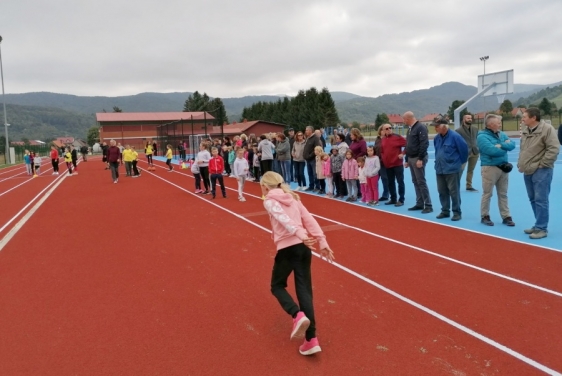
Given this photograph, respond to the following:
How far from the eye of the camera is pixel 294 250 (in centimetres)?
378

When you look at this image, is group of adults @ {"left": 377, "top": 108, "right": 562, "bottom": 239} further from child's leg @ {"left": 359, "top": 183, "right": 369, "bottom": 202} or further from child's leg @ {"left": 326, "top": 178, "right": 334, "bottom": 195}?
child's leg @ {"left": 326, "top": 178, "right": 334, "bottom": 195}

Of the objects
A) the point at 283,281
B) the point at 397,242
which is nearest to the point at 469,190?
the point at 397,242

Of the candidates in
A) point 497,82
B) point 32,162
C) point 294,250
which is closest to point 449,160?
point 294,250

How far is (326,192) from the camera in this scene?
13.4m

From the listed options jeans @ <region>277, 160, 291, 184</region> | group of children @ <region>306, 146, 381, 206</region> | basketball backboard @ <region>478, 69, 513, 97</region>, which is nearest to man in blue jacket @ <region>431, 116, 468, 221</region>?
group of children @ <region>306, 146, 381, 206</region>

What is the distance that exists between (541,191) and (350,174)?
209 inches

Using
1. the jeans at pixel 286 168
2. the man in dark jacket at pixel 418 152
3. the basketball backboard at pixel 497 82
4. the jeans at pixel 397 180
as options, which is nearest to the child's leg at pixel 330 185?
the jeans at pixel 397 180

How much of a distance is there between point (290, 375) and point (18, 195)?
55.0ft

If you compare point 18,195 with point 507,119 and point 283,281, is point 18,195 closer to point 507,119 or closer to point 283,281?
point 283,281

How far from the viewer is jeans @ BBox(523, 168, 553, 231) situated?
682cm

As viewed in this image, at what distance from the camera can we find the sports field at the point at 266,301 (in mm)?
3645

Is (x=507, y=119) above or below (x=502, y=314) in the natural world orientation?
above

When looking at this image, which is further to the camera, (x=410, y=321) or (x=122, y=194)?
(x=122, y=194)

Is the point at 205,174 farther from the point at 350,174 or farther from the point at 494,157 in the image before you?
the point at 494,157
